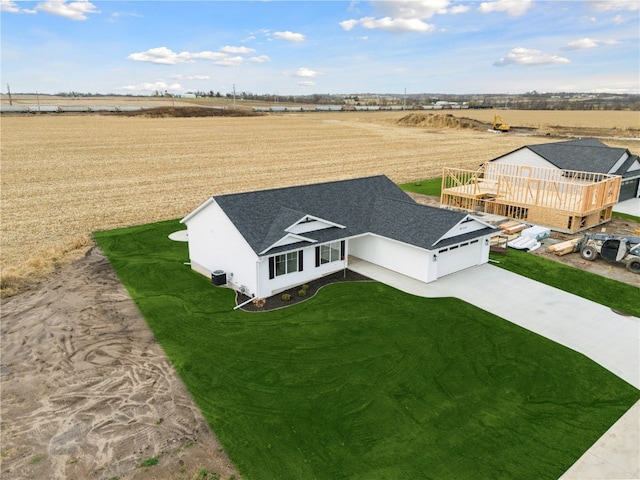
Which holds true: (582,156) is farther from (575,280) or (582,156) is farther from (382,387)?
(382,387)

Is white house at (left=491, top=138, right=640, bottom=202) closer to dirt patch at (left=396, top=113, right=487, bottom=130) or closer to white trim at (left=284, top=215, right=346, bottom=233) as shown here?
white trim at (left=284, top=215, right=346, bottom=233)

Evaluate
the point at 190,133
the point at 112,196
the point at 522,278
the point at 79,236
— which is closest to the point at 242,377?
the point at 522,278

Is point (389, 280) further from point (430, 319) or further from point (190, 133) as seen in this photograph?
point (190, 133)

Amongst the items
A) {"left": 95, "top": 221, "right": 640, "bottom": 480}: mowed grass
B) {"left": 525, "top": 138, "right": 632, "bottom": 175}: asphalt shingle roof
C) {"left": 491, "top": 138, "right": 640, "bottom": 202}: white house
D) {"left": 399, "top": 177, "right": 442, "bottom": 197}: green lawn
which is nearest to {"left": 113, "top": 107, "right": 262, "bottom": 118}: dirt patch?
{"left": 399, "top": 177, "right": 442, "bottom": 197}: green lawn

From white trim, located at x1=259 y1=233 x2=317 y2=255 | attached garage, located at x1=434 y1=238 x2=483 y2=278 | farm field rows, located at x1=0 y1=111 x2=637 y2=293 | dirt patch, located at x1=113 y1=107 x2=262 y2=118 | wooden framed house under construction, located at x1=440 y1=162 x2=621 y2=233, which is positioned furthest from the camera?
dirt patch, located at x1=113 y1=107 x2=262 y2=118

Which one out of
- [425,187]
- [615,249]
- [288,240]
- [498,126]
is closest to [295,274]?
[288,240]

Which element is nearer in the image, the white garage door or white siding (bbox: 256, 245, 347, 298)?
white siding (bbox: 256, 245, 347, 298)

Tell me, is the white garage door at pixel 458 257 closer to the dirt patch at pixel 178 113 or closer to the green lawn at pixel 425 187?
the green lawn at pixel 425 187
